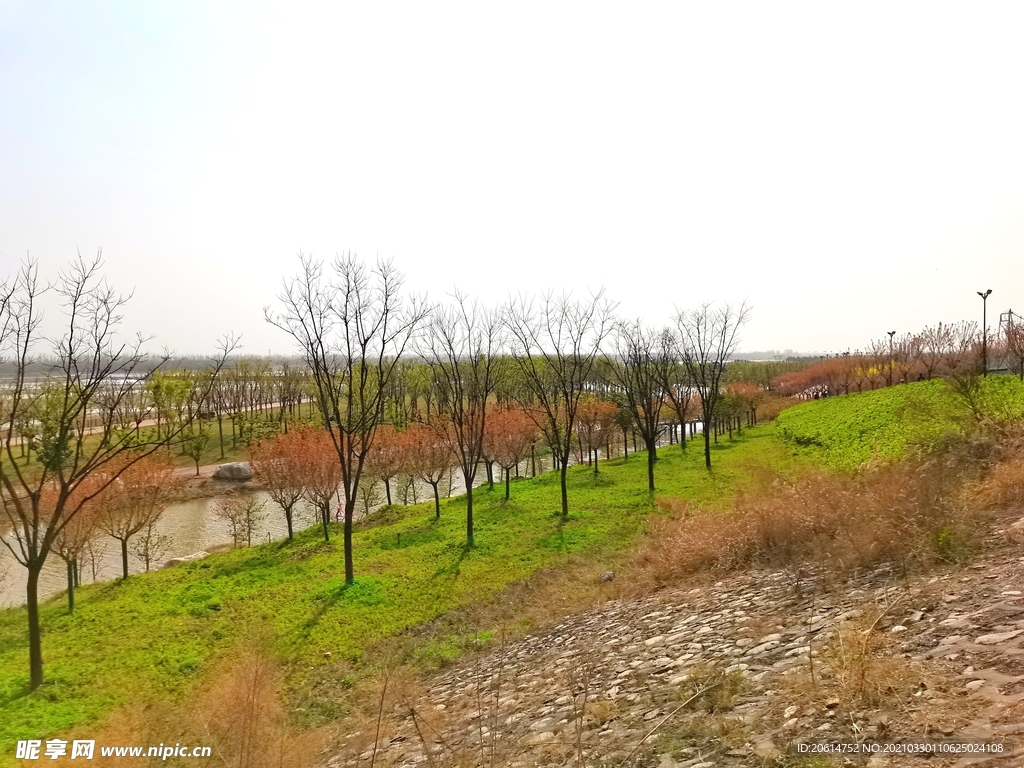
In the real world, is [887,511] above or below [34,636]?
above

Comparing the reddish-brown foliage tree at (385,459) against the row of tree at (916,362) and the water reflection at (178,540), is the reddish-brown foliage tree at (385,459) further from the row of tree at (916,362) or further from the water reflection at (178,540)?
the row of tree at (916,362)

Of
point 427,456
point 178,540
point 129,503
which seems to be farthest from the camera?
point 427,456

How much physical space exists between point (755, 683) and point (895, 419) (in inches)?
646

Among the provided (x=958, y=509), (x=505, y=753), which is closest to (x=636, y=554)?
(x=958, y=509)

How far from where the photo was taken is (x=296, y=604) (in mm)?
10852

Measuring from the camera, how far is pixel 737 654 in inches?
201

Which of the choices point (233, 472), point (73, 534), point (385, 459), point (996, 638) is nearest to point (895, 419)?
Answer: point (996, 638)

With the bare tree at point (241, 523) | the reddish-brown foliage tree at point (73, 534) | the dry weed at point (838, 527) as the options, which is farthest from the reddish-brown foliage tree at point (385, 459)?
the dry weed at point (838, 527)

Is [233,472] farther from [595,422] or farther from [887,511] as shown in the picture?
[887,511]

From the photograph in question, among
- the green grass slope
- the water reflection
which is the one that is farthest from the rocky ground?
the water reflection

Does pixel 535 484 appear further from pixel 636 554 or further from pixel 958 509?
pixel 958 509

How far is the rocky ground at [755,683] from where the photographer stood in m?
3.38

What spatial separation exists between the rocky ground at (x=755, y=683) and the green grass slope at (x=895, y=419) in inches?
281

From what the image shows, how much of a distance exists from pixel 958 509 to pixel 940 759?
5453 millimetres
